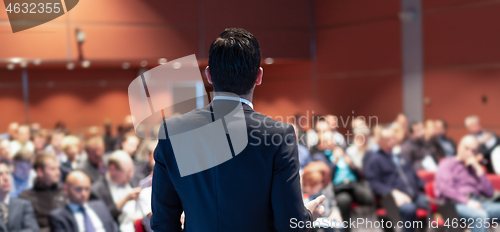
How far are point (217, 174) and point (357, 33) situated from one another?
1812mm

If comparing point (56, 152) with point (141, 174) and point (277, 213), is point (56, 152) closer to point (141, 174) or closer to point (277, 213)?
point (141, 174)

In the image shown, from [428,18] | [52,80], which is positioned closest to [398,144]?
[428,18]

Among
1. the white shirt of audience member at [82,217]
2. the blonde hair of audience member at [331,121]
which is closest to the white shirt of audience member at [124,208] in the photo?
the white shirt of audience member at [82,217]

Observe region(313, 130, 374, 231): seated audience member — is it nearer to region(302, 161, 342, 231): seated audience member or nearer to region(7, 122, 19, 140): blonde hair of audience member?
region(302, 161, 342, 231): seated audience member

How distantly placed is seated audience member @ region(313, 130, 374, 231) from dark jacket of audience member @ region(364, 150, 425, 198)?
0.18 m

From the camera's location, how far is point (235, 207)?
3.64ft

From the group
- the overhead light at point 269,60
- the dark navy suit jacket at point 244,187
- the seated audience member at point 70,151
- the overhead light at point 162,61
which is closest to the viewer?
the dark navy suit jacket at point 244,187

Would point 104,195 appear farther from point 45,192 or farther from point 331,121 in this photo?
point 331,121

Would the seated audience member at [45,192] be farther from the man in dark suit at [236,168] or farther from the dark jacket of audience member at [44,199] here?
the man in dark suit at [236,168]

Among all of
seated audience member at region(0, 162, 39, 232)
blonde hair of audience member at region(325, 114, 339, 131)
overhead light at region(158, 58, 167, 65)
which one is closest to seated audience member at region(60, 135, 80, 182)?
seated audience member at region(0, 162, 39, 232)

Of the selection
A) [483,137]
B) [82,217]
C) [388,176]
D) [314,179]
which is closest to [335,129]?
[314,179]

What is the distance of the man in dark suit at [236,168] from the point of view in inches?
42.7

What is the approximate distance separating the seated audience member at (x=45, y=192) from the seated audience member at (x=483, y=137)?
13.6 ft

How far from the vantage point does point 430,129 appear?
18.5ft
